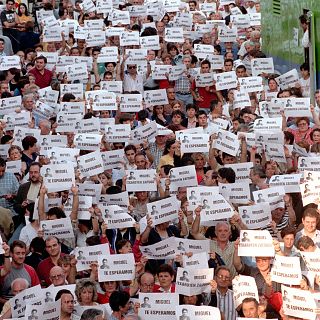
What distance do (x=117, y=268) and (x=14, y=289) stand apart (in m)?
1.09

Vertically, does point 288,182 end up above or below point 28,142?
above

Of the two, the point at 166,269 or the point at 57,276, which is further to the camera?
the point at 57,276

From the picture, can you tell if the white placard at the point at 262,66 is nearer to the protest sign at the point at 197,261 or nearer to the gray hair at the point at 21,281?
the protest sign at the point at 197,261

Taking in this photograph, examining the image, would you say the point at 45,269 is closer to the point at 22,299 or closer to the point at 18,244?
the point at 18,244

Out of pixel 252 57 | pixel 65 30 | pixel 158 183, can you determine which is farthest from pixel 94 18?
pixel 158 183

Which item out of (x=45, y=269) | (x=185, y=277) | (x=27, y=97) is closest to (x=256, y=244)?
(x=185, y=277)

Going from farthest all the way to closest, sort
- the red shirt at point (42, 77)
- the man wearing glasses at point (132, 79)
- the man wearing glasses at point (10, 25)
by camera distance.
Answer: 1. the man wearing glasses at point (10, 25)
2. the red shirt at point (42, 77)
3. the man wearing glasses at point (132, 79)

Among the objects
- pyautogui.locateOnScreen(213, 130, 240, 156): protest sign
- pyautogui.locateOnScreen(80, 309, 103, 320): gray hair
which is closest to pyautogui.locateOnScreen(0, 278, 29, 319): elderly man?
pyautogui.locateOnScreen(80, 309, 103, 320): gray hair

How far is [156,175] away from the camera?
56.9ft

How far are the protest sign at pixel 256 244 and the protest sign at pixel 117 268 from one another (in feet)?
3.81

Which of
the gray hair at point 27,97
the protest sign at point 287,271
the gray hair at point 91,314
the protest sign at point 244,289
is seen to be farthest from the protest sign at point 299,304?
the gray hair at point 27,97

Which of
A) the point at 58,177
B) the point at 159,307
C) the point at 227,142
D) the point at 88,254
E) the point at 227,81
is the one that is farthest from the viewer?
the point at 227,81

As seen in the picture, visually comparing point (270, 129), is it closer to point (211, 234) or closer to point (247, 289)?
point (211, 234)

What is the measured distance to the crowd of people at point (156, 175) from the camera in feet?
46.5
